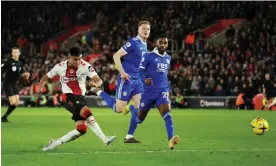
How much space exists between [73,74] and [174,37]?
1078 inches

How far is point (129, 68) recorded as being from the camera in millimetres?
14336

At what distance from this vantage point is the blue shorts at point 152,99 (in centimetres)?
1291

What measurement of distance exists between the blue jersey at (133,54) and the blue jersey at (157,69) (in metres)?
0.93

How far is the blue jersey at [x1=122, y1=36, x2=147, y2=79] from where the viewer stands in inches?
551

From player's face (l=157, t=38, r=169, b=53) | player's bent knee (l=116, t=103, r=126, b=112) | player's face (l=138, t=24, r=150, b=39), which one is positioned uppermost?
player's face (l=138, t=24, r=150, b=39)

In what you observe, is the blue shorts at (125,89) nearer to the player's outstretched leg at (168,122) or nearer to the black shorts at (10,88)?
the player's outstretched leg at (168,122)

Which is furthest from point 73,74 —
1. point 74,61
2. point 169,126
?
point 169,126

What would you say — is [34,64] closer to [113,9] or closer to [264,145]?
[113,9]

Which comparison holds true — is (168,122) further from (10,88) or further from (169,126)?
(10,88)

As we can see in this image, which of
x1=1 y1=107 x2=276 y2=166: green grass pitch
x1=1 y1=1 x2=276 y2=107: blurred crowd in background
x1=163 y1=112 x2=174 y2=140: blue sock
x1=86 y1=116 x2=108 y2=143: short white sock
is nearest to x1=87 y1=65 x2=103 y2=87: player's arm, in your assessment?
x1=86 y1=116 x2=108 y2=143: short white sock

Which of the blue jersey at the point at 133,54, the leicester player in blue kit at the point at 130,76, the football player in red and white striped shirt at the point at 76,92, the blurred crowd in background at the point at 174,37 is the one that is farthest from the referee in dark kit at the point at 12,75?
the blurred crowd in background at the point at 174,37

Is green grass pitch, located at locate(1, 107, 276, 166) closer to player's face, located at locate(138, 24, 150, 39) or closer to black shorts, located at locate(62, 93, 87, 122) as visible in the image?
black shorts, located at locate(62, 93, 87, 122)

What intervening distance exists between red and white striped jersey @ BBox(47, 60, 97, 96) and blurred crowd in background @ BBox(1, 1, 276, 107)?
67.8 ft

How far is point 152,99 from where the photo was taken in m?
13.1
